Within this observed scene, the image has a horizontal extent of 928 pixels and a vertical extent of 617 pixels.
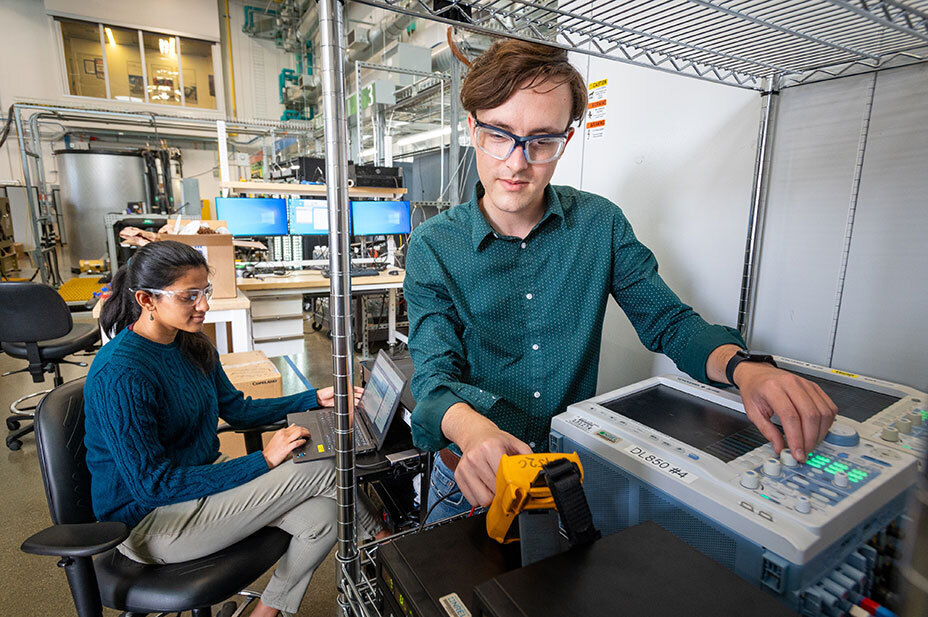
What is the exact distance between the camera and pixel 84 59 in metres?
7.82

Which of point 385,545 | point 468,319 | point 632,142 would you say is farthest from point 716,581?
point 632,142

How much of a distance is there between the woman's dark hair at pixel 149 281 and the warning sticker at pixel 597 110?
1.36 meters

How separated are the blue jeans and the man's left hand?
52 centimetres

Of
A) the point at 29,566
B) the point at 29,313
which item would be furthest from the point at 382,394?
the point at 29,313

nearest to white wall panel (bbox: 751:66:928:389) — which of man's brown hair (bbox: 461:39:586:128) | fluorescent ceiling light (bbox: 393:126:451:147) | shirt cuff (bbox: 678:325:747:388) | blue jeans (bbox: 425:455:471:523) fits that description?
shirt cuff (bbox: 678:325:747:388)

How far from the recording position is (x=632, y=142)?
156cm

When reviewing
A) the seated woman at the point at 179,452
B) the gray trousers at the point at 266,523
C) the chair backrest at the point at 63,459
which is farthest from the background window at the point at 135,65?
the gray trousers at the point at 266,523

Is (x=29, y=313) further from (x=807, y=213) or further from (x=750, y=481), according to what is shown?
(x=807, y=213)

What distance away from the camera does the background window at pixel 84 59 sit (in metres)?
7.65

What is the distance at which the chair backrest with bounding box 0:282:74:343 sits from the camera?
2.57 meters

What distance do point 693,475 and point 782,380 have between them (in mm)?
219

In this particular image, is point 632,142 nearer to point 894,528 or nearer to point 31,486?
point 894,528

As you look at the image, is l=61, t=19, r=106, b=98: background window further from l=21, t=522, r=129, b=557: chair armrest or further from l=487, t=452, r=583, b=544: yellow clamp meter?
l=487, t=452, r=583, b=544: yellow clamp meter

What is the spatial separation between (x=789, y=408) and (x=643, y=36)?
2.04ft
